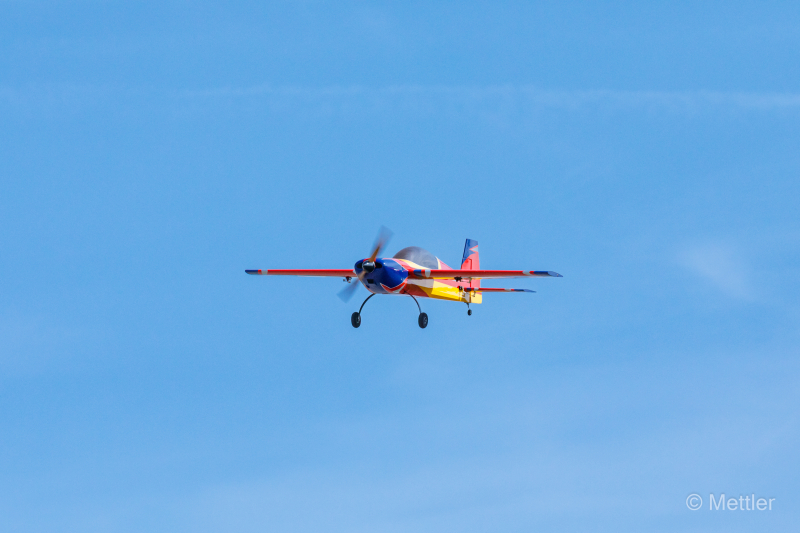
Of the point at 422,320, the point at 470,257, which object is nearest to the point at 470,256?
the point at 470,257

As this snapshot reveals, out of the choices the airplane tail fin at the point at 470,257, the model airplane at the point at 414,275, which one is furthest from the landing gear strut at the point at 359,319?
the airplane tail fin at the point at 470,257

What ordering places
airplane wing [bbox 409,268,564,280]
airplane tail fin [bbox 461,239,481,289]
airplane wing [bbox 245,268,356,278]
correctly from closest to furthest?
airplane wing [bbox 409,268,564,280] < airplane wing [bbox 245,268,356,278] < airplane tail fin [bbox 461,239,481,289]

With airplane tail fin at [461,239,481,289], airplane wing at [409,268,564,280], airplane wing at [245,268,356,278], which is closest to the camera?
airplane wing at [409,268,564,280]

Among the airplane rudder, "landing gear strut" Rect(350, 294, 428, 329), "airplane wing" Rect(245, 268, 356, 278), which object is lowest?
"landing gear strut" Rect(350, 294, 428, 329)

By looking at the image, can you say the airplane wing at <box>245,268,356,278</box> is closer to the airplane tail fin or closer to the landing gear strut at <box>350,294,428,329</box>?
the landing gear strut at <box>350,294,428,329</box>

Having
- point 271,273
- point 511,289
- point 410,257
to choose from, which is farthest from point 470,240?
point 271,273

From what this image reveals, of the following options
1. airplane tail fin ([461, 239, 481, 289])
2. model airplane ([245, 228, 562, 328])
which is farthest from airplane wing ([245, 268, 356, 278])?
airplane tail fin ([461, 239, 481, 289])

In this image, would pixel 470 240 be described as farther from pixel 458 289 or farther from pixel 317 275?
pixel 317 275

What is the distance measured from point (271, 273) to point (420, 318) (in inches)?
325

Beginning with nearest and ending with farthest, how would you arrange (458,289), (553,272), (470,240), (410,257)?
(553,272) < (410,257) < (458,289) < (470,240)

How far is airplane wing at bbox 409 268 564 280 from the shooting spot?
42.1m

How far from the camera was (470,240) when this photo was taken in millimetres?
52844

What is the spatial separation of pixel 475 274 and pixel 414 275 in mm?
2848

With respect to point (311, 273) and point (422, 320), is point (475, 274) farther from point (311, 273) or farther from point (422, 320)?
point (311, 273)
